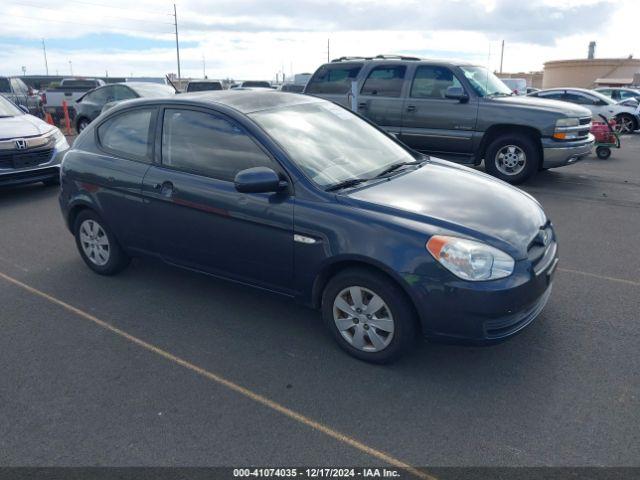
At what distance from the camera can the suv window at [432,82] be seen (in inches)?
351

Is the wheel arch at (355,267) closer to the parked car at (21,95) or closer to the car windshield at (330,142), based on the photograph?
the car windshield at (330,142)

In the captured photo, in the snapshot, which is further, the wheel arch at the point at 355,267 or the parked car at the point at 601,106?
the parked car at the point at 601,106

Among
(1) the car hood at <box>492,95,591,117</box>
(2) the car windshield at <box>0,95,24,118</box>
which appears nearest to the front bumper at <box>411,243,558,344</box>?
(1) the car hood at <box>492,95,591,117</box>

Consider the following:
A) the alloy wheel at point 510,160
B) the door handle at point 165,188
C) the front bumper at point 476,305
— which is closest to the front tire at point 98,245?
the door handle at point 165,188

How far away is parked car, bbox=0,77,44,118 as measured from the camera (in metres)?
21.3

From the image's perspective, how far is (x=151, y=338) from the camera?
13.0 ft

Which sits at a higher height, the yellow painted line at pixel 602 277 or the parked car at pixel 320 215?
the parked car at pixel 320 215

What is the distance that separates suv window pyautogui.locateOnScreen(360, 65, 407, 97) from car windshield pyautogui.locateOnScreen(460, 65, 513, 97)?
41.4 inches

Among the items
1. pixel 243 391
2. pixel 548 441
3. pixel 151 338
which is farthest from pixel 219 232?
pixel 548 441

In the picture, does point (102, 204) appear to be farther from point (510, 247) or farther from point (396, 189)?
point (510, 247)

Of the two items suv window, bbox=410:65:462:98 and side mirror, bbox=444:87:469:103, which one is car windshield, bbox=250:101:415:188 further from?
suv window, bbox=410:65:462:98

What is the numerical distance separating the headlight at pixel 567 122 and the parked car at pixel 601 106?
867cm

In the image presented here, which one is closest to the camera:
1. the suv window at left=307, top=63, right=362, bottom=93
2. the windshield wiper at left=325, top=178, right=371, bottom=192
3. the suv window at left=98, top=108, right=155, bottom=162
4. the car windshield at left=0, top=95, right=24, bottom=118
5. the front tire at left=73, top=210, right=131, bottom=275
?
the windshield wiper at left=325, top=178, right=371, bottom=192

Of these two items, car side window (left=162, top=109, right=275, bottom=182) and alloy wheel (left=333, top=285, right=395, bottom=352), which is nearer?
alloy wheel (left=333, top=285, right=395, bottom=352)
